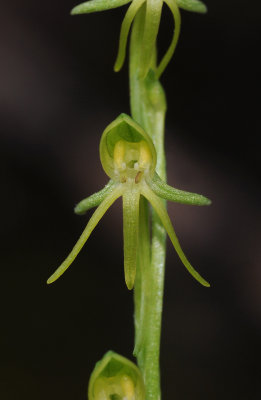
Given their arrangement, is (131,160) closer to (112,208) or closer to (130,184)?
(130,184)

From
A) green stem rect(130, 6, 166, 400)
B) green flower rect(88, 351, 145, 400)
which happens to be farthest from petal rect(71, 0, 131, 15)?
green flower rect(88, 351, 145, 400)

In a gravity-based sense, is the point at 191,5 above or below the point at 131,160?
above

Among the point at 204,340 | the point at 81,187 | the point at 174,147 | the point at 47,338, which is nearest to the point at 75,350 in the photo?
the point at 47,338

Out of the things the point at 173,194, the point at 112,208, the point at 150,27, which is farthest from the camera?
the point at 112,208

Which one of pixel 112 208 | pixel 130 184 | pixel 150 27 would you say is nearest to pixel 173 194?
pixel 130 184

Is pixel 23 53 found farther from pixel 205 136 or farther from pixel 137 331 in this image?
pixel 137 331

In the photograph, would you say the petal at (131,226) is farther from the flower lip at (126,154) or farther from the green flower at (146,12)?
the green flower at (146,12)

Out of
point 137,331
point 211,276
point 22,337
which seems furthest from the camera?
point 211,276
